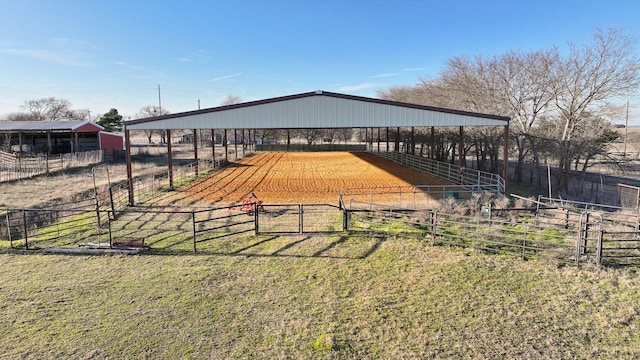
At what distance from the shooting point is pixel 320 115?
17.8 meters

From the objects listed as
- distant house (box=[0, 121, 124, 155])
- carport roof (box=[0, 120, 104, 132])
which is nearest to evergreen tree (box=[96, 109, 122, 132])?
distant house (box=[0, 121, 124, 155])

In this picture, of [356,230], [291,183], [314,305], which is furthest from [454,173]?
[314,305]

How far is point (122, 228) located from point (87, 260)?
2780 mm

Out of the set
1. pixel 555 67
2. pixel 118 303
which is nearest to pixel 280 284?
pixel 118 303

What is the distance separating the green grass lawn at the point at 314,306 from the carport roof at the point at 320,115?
891 centimetres

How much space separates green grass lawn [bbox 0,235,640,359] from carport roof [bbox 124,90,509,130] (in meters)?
8.91

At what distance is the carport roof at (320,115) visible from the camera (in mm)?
17250

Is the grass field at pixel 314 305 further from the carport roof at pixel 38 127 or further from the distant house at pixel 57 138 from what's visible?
the distant house at pixel 57 138

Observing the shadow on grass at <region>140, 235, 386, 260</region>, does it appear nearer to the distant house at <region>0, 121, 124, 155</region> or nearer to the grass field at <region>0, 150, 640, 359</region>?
the grass field at <region>0, 150, 640, 359</region>

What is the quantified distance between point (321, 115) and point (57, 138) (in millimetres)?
38978

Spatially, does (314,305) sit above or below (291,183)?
below

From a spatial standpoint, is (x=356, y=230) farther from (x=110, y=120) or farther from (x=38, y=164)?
(x=110, y=120)

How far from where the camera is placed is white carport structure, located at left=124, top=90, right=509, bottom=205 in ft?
56.6

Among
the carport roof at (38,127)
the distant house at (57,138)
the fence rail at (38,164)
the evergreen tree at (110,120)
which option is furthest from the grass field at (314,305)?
the evergreen tree at (110,120)
